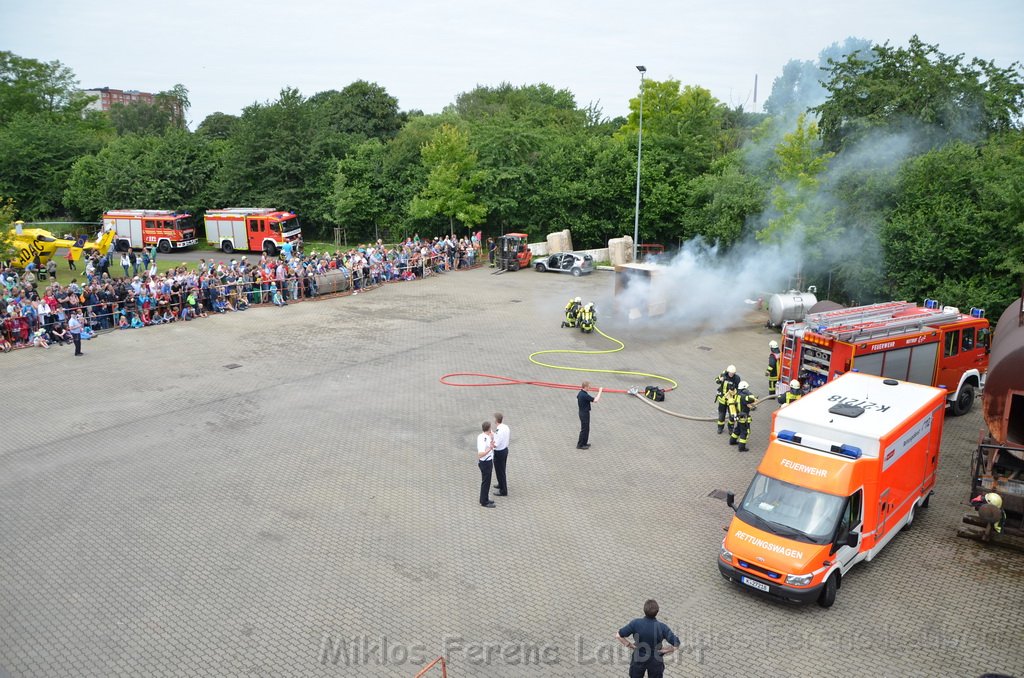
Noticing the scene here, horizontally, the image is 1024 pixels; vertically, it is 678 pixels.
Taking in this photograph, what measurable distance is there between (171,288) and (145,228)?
68.4 feet

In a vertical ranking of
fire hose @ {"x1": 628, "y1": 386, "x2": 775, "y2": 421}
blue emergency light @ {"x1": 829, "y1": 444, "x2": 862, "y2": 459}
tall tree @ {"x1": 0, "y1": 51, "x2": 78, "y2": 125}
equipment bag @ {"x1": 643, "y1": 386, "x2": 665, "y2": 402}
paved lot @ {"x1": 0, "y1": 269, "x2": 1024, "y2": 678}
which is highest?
tall tree @ {"x1": 0, "y1": 51, "x2": 78, "y2": 125}

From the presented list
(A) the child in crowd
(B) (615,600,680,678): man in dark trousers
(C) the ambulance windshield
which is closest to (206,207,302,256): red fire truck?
(A) the child in crowd

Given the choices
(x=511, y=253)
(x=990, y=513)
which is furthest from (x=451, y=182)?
(x=990, y=513)

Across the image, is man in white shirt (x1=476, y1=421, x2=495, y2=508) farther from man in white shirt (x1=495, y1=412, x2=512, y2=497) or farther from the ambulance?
the ambulance

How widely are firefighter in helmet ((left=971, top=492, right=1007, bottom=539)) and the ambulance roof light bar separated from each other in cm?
246

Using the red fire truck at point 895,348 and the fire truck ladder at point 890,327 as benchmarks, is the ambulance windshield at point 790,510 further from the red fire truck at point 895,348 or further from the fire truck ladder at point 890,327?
the fire truck ladder at point 890,327

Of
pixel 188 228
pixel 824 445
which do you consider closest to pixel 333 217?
pixel 188 228

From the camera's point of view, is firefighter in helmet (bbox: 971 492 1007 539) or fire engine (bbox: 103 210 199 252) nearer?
firefighter in helmet (bbox: 971 492 1007 539)

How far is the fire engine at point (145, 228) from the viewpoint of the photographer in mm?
43406

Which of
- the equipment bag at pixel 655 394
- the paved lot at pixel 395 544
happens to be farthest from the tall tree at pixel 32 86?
the equipment bag at pixel 655 394

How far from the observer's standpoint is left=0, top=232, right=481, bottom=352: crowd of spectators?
2242cm

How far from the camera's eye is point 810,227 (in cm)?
2691

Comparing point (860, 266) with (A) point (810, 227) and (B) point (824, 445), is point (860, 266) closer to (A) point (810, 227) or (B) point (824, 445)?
(A) point (810, 227)

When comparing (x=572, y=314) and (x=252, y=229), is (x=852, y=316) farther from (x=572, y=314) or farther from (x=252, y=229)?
(x=252, y=229)
